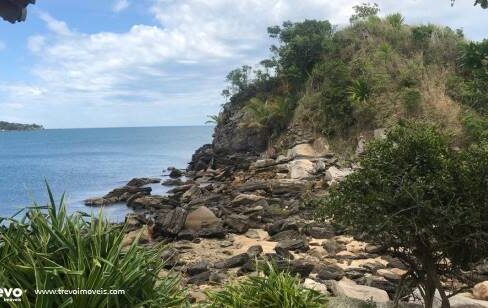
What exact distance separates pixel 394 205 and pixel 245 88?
33572 mm

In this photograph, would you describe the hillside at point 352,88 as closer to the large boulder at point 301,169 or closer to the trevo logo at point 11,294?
the large boulder at point 301,169

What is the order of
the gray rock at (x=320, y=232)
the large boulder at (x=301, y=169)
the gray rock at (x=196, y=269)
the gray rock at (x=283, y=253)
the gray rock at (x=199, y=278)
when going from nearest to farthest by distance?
the gray rock at (x=199, y=278) → the gray rock at (x=196, y=269) → the gray rock at (x=283, y=253) → the gray rock at (x=320, y=232) → the large boulder at (x=301, y=169)

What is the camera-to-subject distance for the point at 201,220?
15.2m

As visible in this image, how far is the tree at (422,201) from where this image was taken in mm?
5098

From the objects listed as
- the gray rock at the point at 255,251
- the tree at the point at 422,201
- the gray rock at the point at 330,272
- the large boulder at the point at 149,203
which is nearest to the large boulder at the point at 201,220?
the gray rock at the point at 255,251

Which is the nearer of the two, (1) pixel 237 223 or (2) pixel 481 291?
(2) pixel 481 291

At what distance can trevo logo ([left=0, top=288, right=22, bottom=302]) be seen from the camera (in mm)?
3869

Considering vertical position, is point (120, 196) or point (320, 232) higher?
point (320, 232)

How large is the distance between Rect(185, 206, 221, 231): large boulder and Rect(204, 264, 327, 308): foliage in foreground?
9.20m

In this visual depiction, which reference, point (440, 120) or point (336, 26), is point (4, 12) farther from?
point (336, 26)

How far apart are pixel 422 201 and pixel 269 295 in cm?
180

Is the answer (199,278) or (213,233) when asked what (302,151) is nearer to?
(213,233)

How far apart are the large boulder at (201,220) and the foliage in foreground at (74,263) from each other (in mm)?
10132

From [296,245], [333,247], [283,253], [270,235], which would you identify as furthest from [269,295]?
[270,235]
